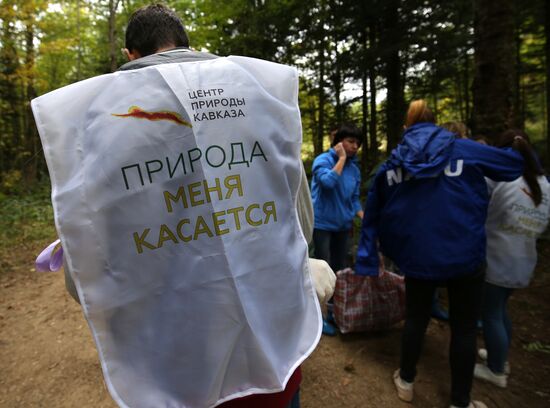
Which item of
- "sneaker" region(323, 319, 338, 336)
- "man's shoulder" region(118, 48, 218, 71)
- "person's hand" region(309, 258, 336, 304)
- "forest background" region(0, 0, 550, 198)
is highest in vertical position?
"forest background" region(0, 0, 550, 198)

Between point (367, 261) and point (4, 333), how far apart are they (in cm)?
407

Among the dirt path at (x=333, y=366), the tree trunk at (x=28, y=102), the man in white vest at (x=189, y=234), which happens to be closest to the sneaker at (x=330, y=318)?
the dirt path at (x=333, y=366)

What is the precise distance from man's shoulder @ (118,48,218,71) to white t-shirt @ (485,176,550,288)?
8.28ft

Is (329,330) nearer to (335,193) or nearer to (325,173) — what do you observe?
(335,193)

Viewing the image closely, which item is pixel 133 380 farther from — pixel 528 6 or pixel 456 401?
pixel 528 6

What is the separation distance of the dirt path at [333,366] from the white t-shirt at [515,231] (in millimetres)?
976

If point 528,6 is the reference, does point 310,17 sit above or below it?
above

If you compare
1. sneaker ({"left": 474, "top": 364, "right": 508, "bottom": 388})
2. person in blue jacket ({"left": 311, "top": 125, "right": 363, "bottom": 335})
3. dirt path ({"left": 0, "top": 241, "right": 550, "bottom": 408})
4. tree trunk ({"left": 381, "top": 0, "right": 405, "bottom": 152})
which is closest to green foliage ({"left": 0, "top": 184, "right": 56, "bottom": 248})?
dirt path ({"left": 0, "top": 241, "right": 550, "bottom": 408})

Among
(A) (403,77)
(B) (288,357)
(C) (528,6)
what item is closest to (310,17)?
(A) (403,77)

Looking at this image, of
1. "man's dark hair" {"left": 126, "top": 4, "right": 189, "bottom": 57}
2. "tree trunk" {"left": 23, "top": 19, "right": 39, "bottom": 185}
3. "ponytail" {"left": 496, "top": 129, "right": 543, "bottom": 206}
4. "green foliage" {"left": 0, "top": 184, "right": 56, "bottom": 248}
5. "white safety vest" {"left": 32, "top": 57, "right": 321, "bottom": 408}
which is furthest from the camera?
"tree trunk" {"left": 23, "top": 19, "right": 39, "bottom": 185}

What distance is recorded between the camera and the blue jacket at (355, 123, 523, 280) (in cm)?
217

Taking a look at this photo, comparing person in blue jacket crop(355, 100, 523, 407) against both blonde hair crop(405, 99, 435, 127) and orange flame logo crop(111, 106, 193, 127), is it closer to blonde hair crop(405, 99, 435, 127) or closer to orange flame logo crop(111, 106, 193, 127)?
blonde hair crop(405, 99, 435, 127)

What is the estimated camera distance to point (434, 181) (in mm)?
2203

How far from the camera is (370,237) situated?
257 centimetres
